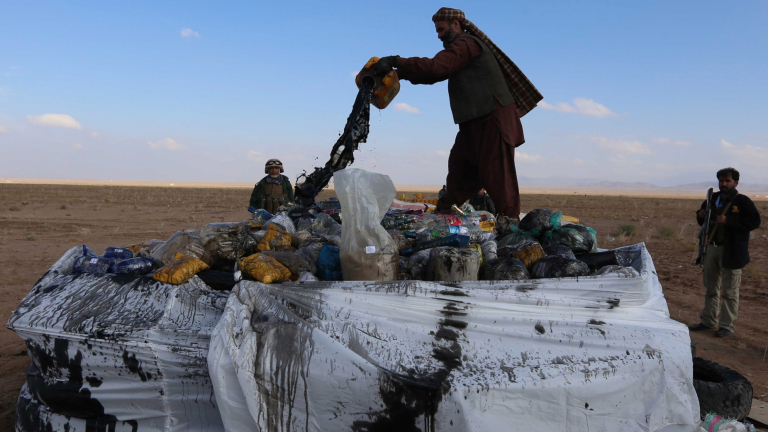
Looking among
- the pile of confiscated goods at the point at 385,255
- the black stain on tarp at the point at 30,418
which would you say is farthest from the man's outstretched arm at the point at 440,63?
the black stain on tarp at the point at 30,418

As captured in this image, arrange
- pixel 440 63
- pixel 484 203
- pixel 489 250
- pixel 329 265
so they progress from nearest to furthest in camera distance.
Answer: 1. pixel 329 265
2. pixel 489 250
3. pixel 440 63
4. pixel 484 203

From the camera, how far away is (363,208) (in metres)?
2.60

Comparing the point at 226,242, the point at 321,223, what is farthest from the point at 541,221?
the point at 226,242

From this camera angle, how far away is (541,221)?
3.51 meters

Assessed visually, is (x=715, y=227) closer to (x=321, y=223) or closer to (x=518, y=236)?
(x=518, y=236)

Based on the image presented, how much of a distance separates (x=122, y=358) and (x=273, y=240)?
112 centimetres

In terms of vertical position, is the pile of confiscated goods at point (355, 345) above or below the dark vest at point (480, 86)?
below

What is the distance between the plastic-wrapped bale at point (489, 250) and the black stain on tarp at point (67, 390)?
2045 millimetres

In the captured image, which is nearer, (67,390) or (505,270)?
(67,390)

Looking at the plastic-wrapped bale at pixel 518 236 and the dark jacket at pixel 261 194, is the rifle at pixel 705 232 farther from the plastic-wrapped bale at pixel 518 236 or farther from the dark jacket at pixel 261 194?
the dark jacket at pixel 261 194

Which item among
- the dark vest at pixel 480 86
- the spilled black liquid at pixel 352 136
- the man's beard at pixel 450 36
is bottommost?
the spilled black liquid at pixel 352 136

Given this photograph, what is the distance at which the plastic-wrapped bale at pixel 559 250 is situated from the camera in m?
3.03

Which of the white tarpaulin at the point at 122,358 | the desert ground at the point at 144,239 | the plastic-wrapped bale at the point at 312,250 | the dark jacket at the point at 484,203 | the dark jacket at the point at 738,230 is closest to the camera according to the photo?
the white tarpaulin at the point at 122,358

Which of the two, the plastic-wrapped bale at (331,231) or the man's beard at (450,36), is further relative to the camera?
the man's beard at (450,36)
